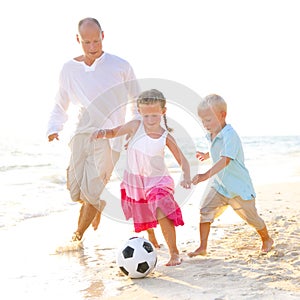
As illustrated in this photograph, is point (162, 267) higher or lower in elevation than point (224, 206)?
lower

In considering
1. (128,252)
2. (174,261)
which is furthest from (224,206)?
(128,252)

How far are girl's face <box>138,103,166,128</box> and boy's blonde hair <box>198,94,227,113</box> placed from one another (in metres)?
0.37

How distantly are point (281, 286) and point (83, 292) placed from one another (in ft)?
4.42

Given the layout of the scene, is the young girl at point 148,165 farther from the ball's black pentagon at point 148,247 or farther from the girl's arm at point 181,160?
the ball's black pentagon at point 148,247

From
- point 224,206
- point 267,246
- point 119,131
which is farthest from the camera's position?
point 119,131

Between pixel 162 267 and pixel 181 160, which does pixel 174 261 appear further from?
pixel 181 160

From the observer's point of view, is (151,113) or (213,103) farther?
(151,113)

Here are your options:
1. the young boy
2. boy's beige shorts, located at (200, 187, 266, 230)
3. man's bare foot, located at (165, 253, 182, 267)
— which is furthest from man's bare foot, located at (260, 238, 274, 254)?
man's bare foot, located at (165, 253, 182, 267)

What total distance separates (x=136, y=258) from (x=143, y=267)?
0.30ft

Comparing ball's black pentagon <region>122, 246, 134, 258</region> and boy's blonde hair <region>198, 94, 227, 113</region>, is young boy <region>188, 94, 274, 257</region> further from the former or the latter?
ball's black pentagon <region>122, 246, 134, 258</region>

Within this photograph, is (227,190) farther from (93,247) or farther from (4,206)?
(4,206)

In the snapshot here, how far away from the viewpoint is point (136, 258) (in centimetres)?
387

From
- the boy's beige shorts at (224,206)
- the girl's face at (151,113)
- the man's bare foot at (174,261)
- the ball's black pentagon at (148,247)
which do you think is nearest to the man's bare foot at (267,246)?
the boy's beige shorts at (224,206)

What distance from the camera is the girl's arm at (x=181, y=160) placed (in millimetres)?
4457
